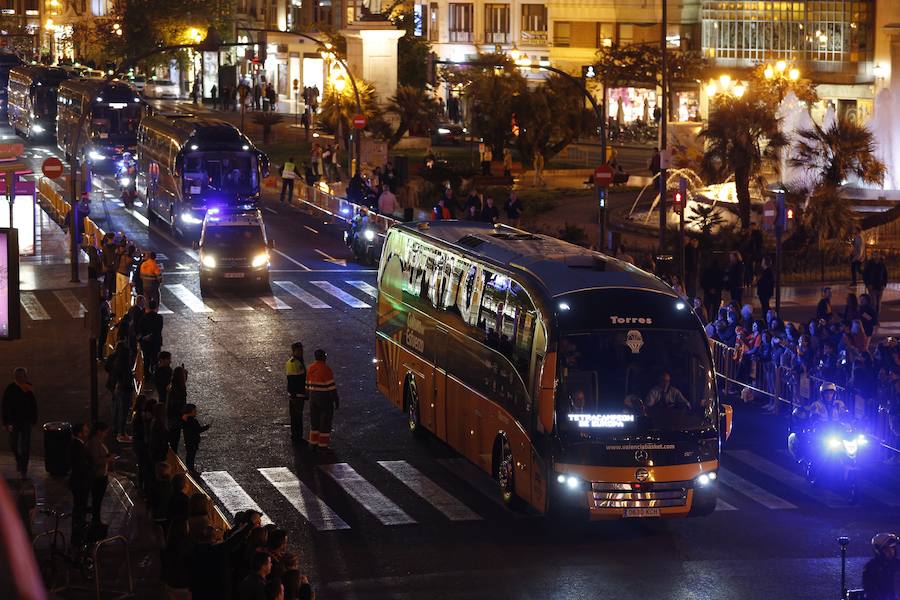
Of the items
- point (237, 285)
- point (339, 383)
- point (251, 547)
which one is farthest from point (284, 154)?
point (251, 547)

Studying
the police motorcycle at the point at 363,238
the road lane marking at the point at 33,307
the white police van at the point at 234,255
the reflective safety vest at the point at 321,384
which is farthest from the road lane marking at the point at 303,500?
the police motorcycle at the point at 363,238

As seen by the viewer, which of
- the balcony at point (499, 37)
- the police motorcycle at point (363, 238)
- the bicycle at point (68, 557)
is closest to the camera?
the bicycle at point (68, 557)

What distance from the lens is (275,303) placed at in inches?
1390

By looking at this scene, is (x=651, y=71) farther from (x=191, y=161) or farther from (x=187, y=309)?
(x=187, y=309)

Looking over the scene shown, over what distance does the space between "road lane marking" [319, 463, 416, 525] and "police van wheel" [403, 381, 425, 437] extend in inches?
74.0

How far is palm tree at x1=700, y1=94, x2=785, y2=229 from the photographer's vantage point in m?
42.6

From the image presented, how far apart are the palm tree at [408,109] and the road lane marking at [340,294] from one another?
109 feet

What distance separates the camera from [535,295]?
56.6 feet

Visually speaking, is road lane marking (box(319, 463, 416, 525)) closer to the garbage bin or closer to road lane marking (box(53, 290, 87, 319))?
the garbage bin

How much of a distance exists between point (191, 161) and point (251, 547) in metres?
35.5

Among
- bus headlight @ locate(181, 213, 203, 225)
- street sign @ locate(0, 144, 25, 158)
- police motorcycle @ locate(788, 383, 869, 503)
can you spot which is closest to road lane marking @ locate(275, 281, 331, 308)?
street sign @ locate(0, 144, 25, 158)

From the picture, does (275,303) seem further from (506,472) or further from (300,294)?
(506,472)

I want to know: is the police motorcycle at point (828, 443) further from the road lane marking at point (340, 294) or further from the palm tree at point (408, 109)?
the palm tree at point (408, 109)

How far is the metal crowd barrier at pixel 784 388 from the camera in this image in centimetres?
2016
